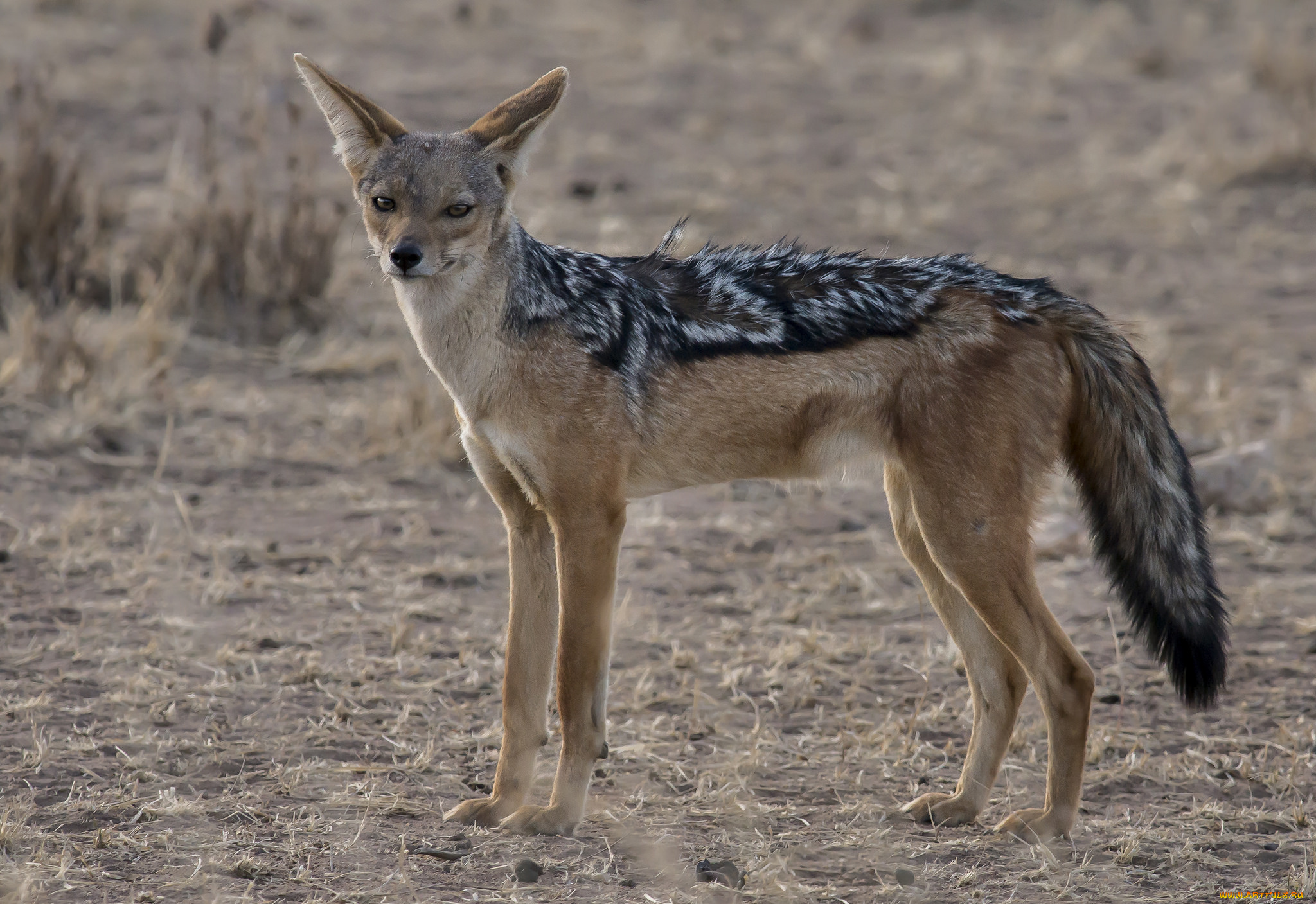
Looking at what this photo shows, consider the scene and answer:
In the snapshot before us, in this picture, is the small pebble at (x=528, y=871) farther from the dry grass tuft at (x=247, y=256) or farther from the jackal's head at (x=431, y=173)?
the dry grass tuft at (x=247, y=256)

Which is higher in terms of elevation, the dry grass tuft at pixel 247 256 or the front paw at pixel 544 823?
the dry grass tuft at pixel 247 256

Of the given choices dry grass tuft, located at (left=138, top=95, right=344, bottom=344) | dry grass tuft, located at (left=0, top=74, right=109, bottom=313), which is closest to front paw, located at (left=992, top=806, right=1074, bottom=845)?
dry grass tuft, located at (left=138, top=95, right=344, bottom=344)

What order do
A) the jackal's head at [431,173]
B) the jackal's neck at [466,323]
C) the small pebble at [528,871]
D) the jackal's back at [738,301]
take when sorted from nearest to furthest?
the small pebble at [528,871] → the jackal's head at [431,173] → the jackal's neck at [466,323] → the jackal's back at [738,301]

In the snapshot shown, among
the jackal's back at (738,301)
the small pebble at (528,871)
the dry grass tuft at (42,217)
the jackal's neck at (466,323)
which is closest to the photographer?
the small pebble at (528,871)

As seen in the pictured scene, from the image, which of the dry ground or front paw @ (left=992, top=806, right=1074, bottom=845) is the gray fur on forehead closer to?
the dry ground

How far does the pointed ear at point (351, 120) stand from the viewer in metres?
4.63

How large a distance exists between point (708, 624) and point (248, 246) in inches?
173

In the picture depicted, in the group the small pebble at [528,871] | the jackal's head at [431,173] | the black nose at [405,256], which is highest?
the jackal's head at [431,173]

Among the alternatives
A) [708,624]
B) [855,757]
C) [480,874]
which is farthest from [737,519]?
[480,874]

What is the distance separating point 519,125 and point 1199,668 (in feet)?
8.81

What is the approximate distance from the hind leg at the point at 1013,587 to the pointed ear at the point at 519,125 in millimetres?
1587

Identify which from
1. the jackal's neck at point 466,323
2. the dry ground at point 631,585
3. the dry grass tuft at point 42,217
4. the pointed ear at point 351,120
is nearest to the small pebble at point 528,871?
the dry ground at point 631,585

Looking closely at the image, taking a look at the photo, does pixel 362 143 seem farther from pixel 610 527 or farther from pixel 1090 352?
pixel 1090 352

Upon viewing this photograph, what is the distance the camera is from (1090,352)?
186 inches
